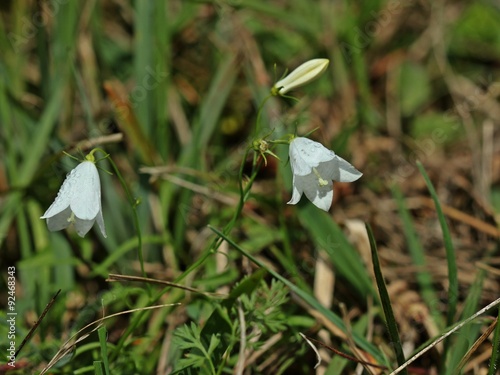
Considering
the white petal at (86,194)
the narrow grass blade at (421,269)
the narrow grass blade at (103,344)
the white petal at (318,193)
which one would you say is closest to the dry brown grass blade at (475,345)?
the narrow grass blade at (421,269)

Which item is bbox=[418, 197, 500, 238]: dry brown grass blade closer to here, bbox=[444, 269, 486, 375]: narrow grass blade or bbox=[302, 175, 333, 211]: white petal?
bbox=[444, 269, 486, 375]: narrow grass blade

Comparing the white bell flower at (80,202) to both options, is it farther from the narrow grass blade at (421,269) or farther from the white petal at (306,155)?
the narrow grass blade at (421,269)

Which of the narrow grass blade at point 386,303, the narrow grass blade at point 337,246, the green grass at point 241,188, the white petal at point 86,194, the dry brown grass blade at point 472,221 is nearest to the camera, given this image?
the white petal at point 86,194

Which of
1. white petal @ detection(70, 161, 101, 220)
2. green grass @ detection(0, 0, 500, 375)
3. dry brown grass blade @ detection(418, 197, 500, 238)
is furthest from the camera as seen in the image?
dry brown grass blade @ detection(418, 197, 500, 238)

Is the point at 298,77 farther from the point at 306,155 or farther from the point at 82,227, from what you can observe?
the point at 82,227

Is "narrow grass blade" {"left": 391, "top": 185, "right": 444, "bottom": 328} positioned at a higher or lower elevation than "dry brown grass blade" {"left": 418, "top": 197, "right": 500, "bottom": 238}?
higher

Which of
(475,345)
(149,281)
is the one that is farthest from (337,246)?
(149,281)

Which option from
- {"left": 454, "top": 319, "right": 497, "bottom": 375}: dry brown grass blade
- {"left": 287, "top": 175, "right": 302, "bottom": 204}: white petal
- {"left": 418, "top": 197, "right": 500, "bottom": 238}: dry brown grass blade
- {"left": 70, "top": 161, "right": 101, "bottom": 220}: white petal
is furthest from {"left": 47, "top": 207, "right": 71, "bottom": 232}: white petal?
{"left": 418, "top": 197, "right": 500, "bottom": 238}: dry brown grass blade

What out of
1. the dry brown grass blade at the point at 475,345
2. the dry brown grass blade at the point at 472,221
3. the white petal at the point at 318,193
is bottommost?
the dry brown grass blade at the point at 472,221
